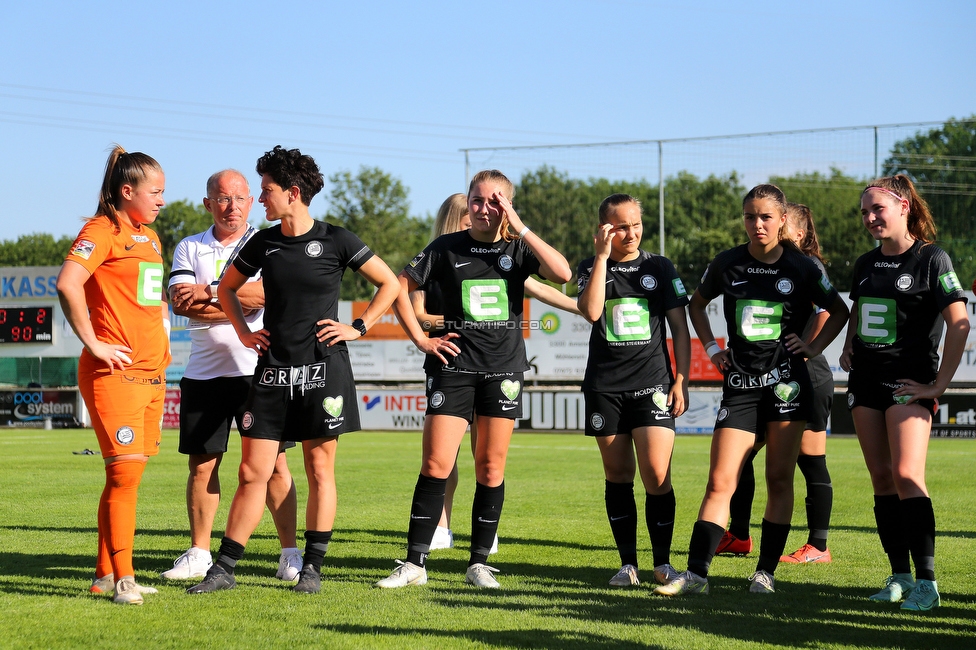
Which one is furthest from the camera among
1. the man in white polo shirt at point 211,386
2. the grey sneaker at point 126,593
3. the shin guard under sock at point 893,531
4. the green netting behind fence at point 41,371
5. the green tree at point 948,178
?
the green netting behind fence at point 41,371

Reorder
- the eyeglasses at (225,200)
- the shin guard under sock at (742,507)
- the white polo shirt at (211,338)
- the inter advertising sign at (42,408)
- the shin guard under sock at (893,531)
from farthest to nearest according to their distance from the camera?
the inter advertising sign at (42,408)
the shin guard under sock at (742,507)
the eyeglasses at (225,200)
the white polo shirt at (211,338)
the shin guard under sock at (893,531)

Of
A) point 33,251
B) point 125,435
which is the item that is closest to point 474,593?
point 125,435

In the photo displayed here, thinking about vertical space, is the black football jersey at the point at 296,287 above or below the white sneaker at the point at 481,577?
above

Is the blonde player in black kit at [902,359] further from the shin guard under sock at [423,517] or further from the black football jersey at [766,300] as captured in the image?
the shin guard under sock at [423,517]

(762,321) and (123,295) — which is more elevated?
(123,295)

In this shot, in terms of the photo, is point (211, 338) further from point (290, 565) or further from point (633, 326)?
point (633, 326)

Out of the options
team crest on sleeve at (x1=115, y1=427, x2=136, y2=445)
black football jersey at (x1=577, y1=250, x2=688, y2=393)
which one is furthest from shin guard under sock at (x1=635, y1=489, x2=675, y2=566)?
team crest on sleeve at (x1=115, y1=427, x2=136, y2=445)

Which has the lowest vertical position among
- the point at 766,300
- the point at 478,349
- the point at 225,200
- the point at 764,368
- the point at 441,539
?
the point at 441,539

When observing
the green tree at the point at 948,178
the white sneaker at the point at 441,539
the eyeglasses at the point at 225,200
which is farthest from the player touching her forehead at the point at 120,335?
the green tree at the point at 948,178

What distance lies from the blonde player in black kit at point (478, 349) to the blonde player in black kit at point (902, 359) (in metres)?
1.67

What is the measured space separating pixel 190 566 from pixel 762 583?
10.6 ft

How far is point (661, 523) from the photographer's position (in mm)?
5625

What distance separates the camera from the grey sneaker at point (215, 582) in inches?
201

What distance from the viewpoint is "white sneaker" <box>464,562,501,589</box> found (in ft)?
17.8
